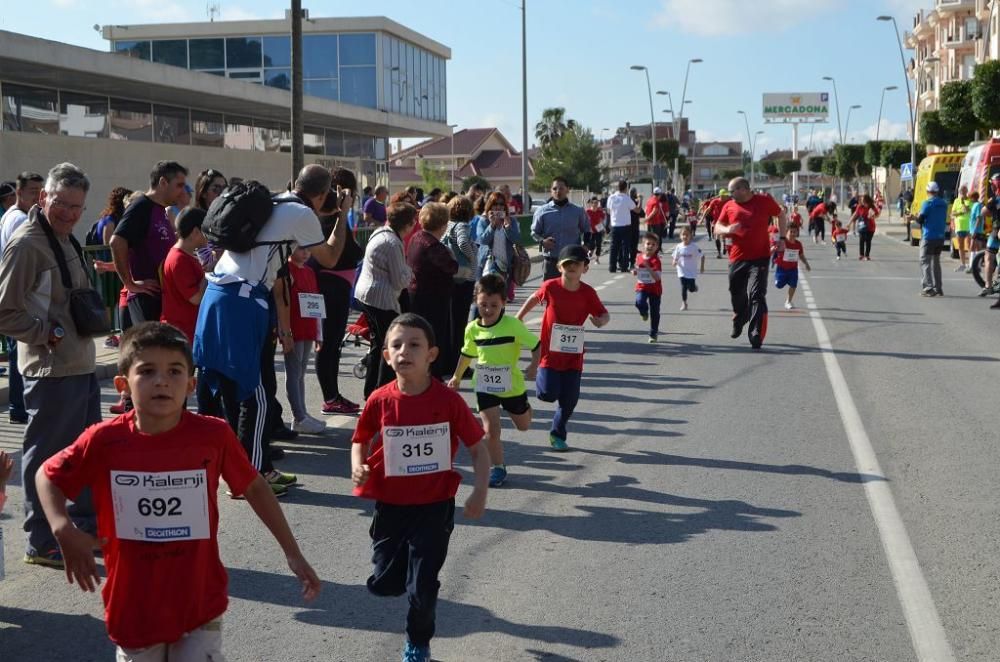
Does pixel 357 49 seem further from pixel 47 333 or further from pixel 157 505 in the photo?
pixel 157 505

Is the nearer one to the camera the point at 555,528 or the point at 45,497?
the point at 45,497

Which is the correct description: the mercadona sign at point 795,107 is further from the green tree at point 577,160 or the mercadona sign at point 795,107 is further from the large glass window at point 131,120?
the large glass window at point 131,120

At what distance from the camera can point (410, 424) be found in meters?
4.65

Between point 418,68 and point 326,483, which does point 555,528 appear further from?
point 418,68

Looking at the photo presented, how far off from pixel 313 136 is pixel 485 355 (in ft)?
117

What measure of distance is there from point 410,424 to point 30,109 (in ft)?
76.2

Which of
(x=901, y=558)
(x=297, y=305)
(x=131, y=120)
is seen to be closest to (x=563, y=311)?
(x=297, y=305)

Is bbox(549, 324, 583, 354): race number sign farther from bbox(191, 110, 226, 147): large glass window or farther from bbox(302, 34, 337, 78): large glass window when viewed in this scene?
bbox(302, 34, 337, 78): large glass window

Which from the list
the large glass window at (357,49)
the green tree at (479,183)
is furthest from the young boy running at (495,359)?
the large glass window at (357,49)

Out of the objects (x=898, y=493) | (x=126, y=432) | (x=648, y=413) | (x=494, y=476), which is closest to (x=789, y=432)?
(x=648, y=413)

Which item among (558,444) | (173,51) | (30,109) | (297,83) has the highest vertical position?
(173,51)

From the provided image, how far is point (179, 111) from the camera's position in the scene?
32.2 m

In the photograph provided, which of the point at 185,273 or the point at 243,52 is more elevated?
the point at 243,52

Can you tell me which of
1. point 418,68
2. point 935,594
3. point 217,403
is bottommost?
point 935,594
